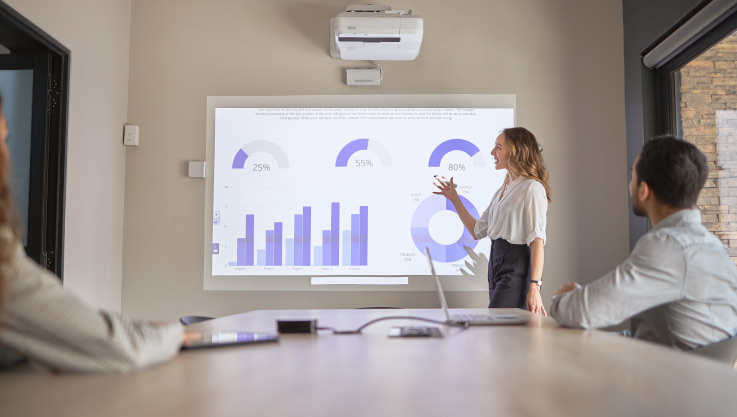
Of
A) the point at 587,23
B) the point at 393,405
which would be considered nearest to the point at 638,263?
the point at 393,405

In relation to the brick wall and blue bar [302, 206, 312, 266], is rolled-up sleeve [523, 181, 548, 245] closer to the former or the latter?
the brick wall

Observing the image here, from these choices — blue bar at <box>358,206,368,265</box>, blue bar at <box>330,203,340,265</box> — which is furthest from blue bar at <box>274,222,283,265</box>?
blue bar at <box>358,206,368,265</box>

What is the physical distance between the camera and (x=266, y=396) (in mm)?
961

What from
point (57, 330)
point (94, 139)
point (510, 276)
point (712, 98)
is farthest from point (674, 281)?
point (94, 139)

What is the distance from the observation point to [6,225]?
37.7 inches

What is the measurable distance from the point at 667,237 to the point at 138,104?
3802mm

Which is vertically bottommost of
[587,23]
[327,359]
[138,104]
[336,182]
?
[327,359]

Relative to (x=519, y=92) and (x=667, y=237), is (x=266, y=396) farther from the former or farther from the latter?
(x=519, y=92)

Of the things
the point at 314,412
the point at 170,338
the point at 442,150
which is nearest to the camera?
the point at 314,412

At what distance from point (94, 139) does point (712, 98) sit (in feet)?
12.5

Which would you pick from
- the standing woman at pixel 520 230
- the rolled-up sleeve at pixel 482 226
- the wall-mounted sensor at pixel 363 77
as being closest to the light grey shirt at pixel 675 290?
the standing woman at pixel 520 230

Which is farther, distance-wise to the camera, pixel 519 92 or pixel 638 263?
pixel 519 92

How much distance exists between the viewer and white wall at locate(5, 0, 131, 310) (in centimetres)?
369

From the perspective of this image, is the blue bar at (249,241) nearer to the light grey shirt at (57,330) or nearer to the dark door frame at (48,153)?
the dark door frame at (48,153)
